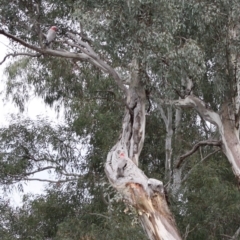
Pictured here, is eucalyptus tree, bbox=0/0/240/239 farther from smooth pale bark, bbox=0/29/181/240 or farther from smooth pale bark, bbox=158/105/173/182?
smooth pale bark, bbox=158/105/173/182

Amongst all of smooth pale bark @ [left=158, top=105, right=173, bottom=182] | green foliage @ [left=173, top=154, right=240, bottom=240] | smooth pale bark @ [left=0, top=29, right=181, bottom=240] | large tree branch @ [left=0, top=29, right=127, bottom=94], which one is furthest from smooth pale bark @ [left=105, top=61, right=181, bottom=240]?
smooth pale bark @ [left=158, top=105, right=173, bottom=182]

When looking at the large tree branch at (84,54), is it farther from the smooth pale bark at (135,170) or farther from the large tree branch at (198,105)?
the large tree branch at (198,105)

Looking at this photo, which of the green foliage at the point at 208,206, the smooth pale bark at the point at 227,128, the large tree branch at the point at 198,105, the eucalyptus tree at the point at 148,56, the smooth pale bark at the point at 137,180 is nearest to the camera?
the smooth pale bark at the point at 137,180

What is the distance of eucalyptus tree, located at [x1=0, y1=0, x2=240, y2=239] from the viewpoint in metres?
6.25

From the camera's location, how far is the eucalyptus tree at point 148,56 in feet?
20.5

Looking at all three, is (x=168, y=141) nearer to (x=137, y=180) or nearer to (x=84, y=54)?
(x=84, y=54)

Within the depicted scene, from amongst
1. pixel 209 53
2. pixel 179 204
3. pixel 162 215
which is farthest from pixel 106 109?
pixel 162 215

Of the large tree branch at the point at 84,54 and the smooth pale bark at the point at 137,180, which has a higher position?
the large tree branch at the point at 84,54

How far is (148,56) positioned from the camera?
22.0 ft

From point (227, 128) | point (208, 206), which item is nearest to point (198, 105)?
point (227, 128)

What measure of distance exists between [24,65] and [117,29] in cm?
424

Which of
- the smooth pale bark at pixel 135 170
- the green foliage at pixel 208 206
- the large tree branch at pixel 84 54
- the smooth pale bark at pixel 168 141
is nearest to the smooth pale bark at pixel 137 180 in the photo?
the smooth pale bark at pixel 135 170

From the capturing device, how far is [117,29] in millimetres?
6762

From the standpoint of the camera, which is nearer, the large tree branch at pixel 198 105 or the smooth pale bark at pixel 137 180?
the smooth pale bark at pixel 137 180
